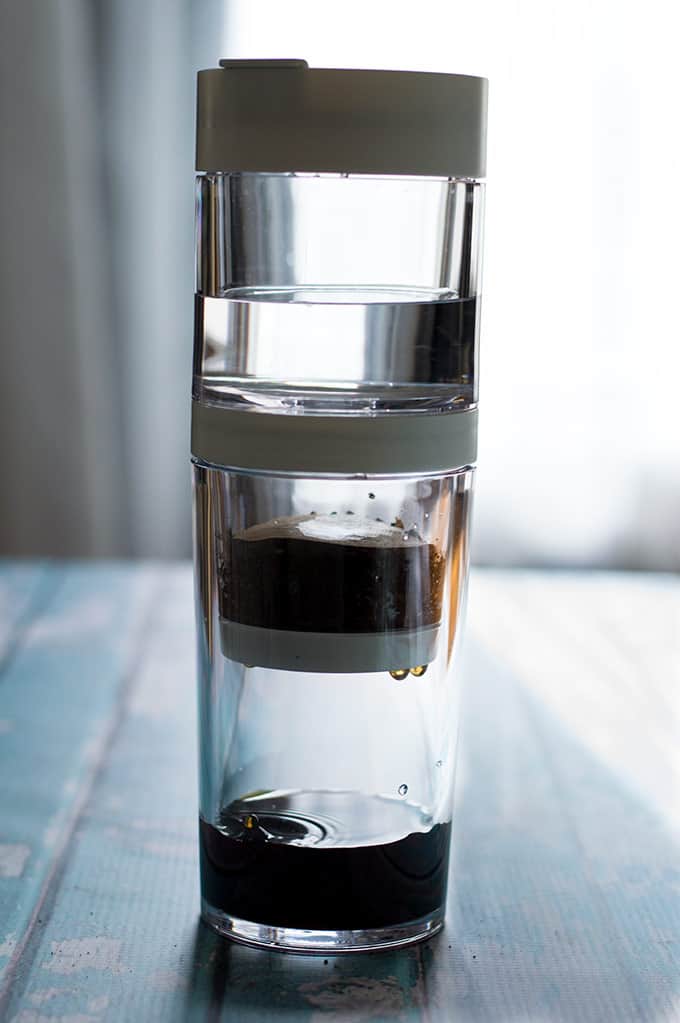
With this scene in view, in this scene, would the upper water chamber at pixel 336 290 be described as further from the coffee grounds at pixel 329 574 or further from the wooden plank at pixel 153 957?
the wooden plank at pixel 153 957

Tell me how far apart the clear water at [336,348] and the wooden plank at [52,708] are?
11.1 inches

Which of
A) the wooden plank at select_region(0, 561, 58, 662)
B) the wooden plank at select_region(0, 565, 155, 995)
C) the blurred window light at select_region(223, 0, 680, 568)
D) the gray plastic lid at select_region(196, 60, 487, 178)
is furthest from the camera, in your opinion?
the blurred window light at select_region(223, 0, 680, 568)

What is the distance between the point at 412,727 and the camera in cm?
57

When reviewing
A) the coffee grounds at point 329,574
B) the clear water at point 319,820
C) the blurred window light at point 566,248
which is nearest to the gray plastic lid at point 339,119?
the coffee grounds at point 329,574

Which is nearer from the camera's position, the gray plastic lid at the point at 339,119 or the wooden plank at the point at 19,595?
the gray plastic lid at the point at 339,119

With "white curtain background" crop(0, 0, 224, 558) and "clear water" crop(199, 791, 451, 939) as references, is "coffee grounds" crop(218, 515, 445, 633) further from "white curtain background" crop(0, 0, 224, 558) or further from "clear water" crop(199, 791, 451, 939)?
"white curtain background" crop(0, 0, 224, 558)

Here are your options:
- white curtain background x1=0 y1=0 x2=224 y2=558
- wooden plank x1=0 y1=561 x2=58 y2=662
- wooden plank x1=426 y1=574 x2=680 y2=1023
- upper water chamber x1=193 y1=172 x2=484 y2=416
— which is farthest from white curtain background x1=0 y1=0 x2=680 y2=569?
upper water chamber x1=193 y1=172 x2=484 y2=416

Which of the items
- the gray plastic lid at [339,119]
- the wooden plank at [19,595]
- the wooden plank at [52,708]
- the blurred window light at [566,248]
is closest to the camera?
the gray plastic lid at [339,119]

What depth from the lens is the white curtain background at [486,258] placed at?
6.27ft

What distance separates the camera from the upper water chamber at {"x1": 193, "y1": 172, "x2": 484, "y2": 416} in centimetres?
52

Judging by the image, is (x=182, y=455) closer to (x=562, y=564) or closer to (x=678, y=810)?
(x=562, y=564)

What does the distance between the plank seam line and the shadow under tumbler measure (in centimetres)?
9

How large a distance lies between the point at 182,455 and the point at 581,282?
27.0 inches

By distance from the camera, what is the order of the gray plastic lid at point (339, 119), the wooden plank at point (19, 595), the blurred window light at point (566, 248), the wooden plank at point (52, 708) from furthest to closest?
the blurred window light at point (566, 248)
the wooden plank at point (19, 595)
the wooden plank at point (52, 708)
the gray plastic lid at point (339, 119)
